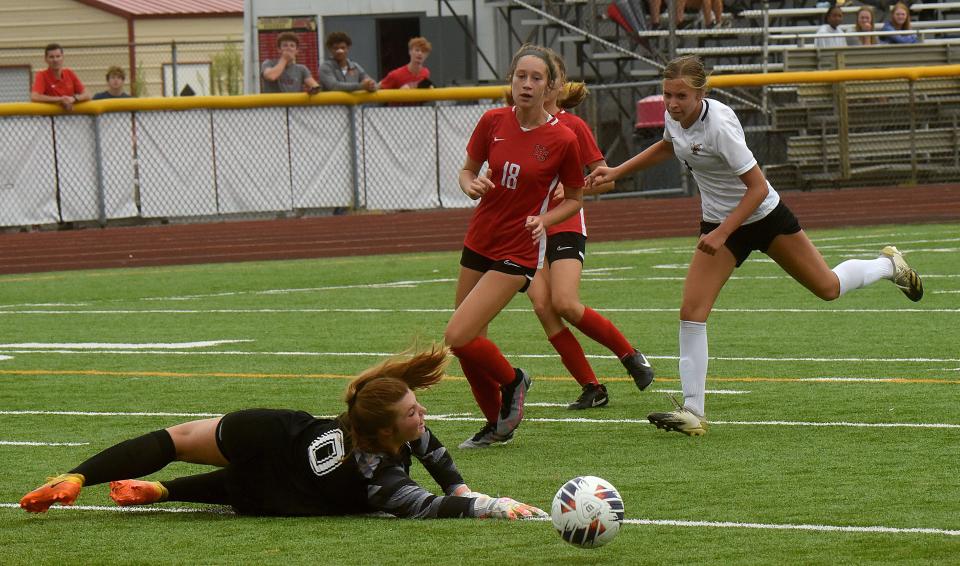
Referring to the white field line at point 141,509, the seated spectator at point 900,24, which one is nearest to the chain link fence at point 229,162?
the seated spectator at point 900,24

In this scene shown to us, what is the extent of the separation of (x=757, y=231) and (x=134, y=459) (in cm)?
343

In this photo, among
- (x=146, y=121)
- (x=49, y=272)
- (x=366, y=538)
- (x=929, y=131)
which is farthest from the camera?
(x=929, y=131)

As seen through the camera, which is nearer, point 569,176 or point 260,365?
point 569,176

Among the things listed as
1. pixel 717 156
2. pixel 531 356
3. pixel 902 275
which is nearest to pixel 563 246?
pixel 717 156

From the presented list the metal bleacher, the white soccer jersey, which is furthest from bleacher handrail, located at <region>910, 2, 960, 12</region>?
the white soccer jersey

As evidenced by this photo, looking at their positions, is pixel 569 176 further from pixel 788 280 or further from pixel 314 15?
pixel 314 15

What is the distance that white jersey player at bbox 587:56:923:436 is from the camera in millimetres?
8289

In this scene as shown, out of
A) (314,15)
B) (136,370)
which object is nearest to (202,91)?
(314,15)

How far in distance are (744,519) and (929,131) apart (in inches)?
808

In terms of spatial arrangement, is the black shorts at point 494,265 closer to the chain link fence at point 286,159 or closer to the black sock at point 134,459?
the black sock at point 134,459

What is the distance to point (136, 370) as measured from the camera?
11.5 meters

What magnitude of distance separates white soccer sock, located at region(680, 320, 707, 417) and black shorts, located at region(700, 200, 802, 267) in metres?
0.44

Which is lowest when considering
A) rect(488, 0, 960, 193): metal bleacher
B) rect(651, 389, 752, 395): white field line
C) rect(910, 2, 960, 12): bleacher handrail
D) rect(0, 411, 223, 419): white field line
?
rect(651, 389, 752, 395): white field line

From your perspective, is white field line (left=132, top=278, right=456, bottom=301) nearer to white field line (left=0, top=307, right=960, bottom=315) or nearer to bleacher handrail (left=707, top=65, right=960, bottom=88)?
white field line (left=0, top=307, right=960, bottom=315)
